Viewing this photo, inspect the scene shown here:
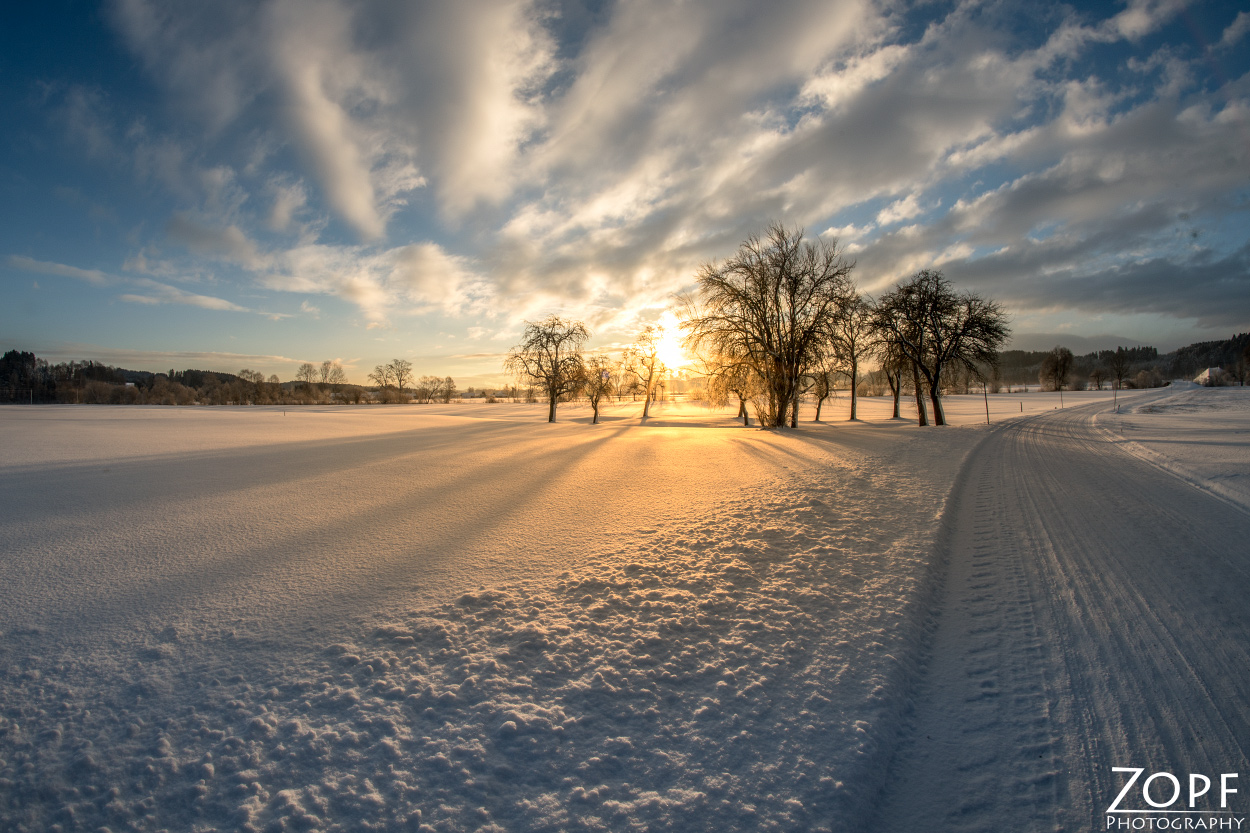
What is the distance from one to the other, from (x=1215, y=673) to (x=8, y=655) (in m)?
9.24

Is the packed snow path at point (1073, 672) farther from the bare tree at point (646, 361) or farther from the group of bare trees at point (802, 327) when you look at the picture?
the bare tree at point (646, 361)

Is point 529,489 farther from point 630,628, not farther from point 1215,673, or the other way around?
point 1215,673

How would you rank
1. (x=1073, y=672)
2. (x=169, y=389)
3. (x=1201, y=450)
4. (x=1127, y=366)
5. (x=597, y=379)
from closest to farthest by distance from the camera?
(x=1073, y=672) → (x=1201, y=450) → (x=597, y=379) → (x=169, y=389) → (x=1127, y=366)

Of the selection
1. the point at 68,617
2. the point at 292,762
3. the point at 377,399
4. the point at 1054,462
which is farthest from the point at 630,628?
the point at 377,399

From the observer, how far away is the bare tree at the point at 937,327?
86.8 ft

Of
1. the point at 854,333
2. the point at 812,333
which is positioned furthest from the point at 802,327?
the point at 854,333

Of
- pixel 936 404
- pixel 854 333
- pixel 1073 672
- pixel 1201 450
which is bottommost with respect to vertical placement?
pixel 1073 672

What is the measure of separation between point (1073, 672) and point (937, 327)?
28.5 metres

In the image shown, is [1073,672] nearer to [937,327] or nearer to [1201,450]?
[1201,450]

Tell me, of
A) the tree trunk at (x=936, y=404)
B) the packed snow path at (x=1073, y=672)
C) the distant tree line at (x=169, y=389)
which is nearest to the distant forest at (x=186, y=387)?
the distant tree line at (x=169, y=389)

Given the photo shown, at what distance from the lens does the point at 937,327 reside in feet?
89.1

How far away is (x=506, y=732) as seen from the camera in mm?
3002

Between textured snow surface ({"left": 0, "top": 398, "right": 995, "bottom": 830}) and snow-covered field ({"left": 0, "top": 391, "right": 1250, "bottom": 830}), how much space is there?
0.02m

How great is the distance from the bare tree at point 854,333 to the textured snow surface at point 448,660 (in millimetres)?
17047
